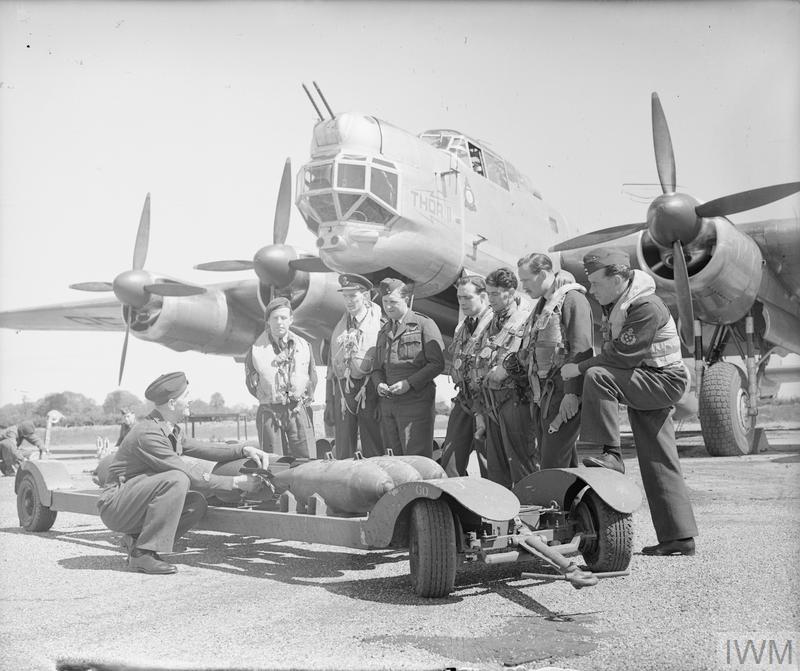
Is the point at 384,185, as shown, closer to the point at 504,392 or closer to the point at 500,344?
the point at 500,344

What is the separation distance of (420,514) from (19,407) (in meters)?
13.6

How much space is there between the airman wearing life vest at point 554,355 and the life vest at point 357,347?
179 centimetres

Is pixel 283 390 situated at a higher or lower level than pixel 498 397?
higher

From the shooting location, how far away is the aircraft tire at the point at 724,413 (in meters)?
12.1

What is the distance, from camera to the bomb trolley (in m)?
4.02

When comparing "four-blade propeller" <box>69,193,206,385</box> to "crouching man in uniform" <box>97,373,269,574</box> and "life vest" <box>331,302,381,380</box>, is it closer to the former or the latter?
"life vest" <box>331,302,381,380</box>

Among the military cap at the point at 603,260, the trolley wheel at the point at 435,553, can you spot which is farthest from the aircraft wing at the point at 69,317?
the trolley wheel at the point at 435,553

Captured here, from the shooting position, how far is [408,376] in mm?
6637

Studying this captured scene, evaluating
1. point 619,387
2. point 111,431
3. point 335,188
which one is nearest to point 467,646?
point 619,387

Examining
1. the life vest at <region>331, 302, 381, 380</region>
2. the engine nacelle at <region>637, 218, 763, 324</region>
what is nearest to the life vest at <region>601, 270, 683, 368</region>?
the life vest at <region>331, 302, 381, 380</region>

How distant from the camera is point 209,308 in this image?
15.7 meters

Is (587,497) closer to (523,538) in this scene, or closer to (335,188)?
(523,538)

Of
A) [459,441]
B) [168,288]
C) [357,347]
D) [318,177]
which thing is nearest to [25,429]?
[168,288]

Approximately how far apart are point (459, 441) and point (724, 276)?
21.2 ft
